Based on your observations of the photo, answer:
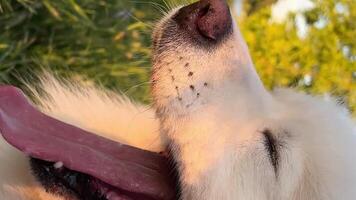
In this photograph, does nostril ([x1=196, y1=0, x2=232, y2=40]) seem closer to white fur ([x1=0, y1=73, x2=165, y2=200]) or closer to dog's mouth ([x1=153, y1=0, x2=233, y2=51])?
dog's mouth ([x1=153, y1=0, x2=233, y2=51])

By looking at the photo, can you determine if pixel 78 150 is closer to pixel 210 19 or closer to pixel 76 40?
pixel 210 19

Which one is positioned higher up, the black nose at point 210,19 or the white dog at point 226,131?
the black nose at point 210,19

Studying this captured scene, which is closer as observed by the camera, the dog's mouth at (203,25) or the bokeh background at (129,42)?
the dog's mouth at (203,25)

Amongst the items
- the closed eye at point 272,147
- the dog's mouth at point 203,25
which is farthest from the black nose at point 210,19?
the closed eye at point 272,147

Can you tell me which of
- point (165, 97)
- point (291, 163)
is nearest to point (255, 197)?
point (291, 163)

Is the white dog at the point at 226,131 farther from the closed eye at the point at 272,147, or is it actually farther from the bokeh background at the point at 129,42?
the bokeh background at the point at 129,42

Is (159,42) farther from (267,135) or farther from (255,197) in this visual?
(255,197)

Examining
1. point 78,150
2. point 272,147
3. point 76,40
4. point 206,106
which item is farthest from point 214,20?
point 76,40
